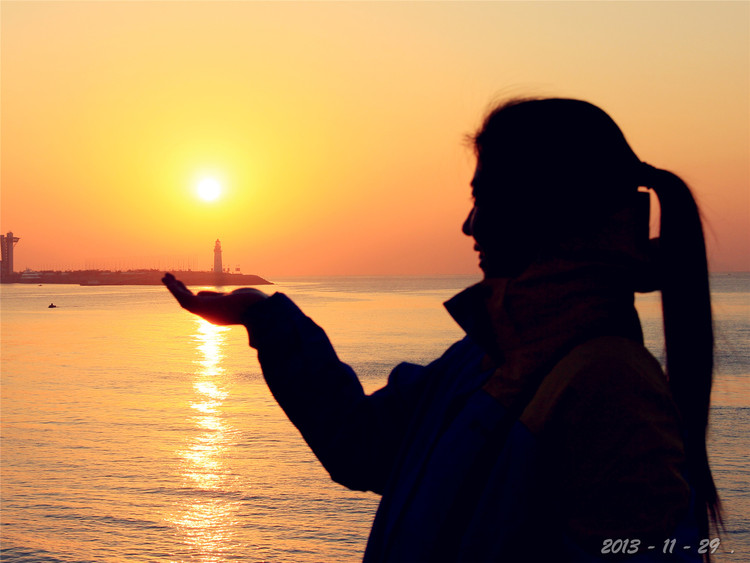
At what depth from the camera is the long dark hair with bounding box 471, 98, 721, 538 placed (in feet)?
3.48

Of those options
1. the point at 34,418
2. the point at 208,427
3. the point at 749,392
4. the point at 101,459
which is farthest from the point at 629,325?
the point at 749,392

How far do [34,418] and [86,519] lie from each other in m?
8.34

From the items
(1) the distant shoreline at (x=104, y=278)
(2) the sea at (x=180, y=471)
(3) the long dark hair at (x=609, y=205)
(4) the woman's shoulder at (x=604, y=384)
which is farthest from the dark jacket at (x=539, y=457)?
(1) the distant shoreline at (x=104, y=278)

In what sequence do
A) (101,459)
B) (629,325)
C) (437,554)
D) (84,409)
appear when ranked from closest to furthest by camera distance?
1. (629,325)
2. (437,554)
3. (101,459)
4. (84,409)

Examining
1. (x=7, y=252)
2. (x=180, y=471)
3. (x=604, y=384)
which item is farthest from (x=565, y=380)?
(x=7, y=252)

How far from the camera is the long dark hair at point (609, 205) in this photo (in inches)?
41.8

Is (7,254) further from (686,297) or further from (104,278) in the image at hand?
(686,297)

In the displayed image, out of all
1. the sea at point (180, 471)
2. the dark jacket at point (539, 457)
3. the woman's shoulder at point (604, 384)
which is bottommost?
the sea at point (180, 471)

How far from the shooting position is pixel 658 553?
0.88m

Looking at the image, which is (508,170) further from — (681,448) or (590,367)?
(681,448)

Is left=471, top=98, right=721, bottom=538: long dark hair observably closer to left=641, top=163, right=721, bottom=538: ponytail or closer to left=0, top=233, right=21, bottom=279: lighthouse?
left=641, top=163, right=721, bottom=538: ponytail

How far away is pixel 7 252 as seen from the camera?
173000 millimetres

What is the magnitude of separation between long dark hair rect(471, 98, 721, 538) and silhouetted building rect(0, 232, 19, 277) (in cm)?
18811

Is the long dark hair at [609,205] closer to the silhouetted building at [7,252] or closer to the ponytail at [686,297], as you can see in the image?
the ponytail at [686,297]
